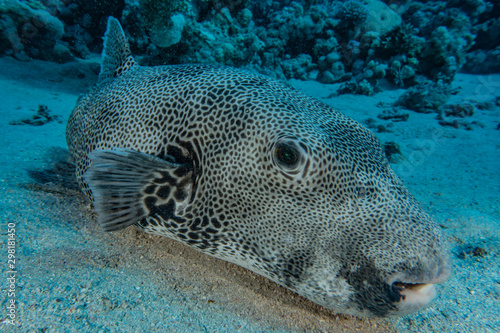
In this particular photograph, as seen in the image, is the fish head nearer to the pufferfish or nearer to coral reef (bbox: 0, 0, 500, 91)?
the pufferfish

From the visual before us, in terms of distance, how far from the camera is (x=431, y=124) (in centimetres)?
831

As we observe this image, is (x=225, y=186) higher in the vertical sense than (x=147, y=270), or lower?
higher

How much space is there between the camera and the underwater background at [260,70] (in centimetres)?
207

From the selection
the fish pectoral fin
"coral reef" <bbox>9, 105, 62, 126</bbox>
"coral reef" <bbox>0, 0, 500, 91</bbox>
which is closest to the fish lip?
the fish pectoral fin

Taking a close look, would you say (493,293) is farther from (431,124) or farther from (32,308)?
(431,124)

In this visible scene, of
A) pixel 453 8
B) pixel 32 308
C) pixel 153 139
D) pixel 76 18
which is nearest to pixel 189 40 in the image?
pixel 76 18

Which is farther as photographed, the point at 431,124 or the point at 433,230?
the point at 431,124

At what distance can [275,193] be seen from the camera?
6.73 feet

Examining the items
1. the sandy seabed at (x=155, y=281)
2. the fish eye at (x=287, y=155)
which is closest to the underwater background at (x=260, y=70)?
the sandy seabed at (x=155, y=281)

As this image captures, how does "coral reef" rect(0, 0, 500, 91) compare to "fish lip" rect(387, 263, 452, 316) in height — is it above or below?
above

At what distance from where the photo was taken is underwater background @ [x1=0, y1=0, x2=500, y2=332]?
2072 mm

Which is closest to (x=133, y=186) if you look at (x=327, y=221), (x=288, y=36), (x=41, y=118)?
(x=327, y=221)

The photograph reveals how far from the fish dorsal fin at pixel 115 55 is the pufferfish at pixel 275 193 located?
1.32 m

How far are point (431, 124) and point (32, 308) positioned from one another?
388 inches
